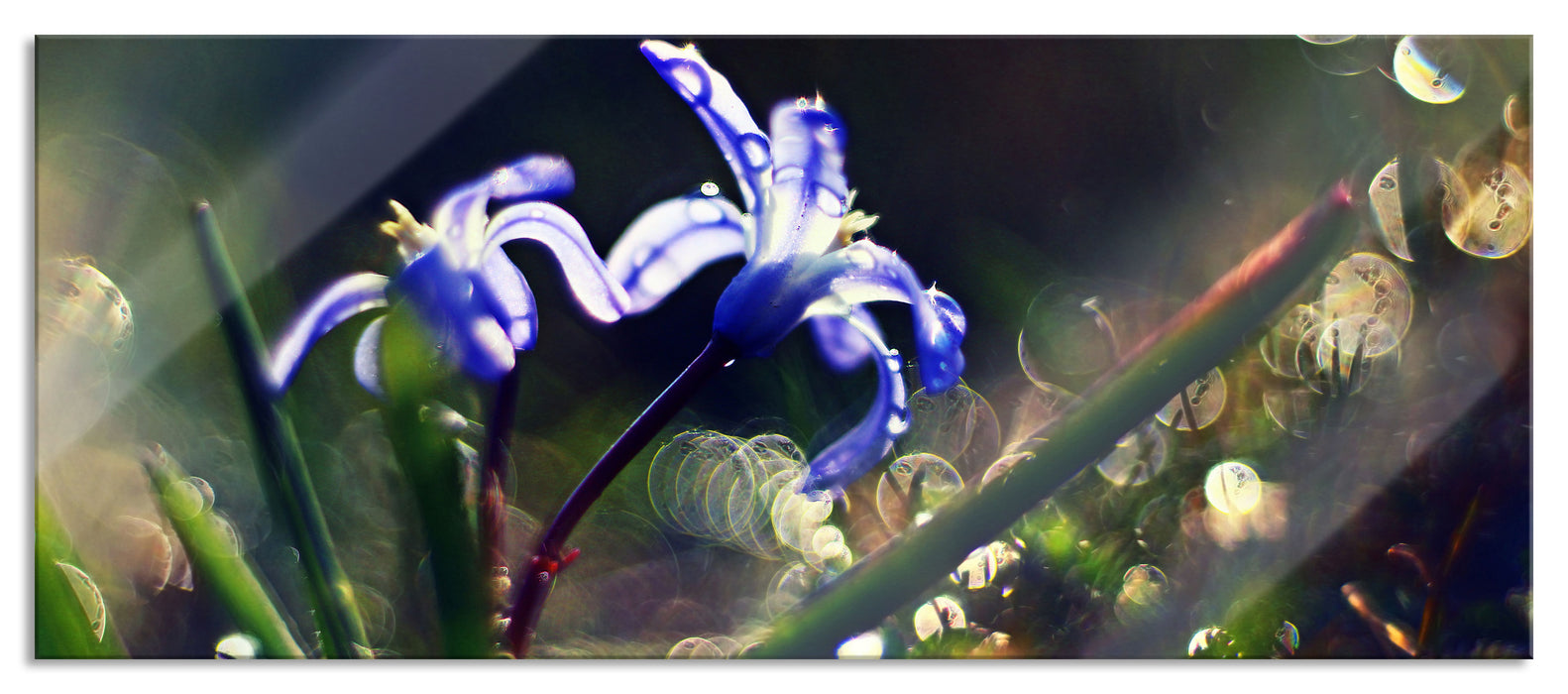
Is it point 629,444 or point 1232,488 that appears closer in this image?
point 629,444

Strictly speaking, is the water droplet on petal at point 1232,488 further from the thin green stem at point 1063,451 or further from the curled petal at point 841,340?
the curled petal at point 841,340

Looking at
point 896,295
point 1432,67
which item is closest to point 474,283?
point 896,295

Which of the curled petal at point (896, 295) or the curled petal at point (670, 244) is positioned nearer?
the curled petal at point (896, 295)

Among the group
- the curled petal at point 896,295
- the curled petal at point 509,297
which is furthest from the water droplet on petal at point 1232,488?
the curled petal at point 509,297

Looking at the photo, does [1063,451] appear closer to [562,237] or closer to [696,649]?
[696,649]

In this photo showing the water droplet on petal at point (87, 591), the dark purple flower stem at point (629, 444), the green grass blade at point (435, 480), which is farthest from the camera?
the water droplet on petal at point (87, 591)

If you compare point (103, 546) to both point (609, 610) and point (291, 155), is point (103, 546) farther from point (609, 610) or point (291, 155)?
point (609, 610)

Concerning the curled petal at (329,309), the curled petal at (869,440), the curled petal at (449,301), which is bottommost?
the curled petal at (869,440)
